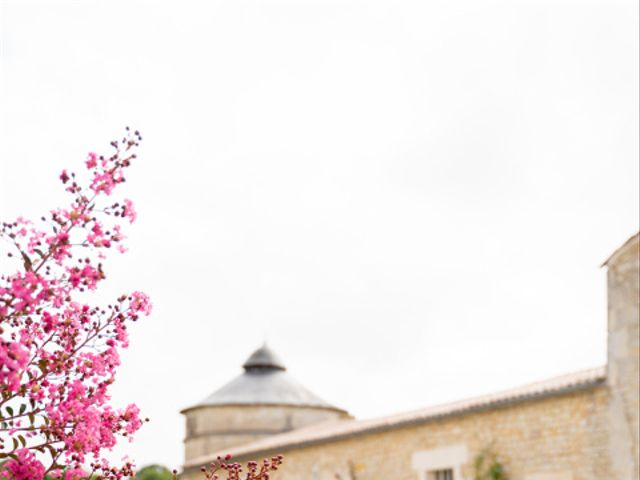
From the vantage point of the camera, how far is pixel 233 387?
31.6 metres

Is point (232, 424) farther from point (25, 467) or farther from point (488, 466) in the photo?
point (25, 467)

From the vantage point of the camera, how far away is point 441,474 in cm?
1438

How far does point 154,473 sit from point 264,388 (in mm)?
9033

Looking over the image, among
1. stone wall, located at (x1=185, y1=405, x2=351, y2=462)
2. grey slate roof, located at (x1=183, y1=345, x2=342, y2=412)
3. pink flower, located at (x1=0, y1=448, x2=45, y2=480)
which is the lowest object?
pink flower, located at (x1=0, y1=448, x2=45, y2=480)

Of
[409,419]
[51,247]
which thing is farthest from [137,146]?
[409,419]

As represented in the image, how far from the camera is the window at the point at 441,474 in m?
14.2

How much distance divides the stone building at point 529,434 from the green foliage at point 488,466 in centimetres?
3

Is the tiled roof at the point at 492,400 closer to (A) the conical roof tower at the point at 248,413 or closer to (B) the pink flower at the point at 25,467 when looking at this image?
(B) the pink flower at the point at 25,467

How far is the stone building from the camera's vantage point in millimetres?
11734

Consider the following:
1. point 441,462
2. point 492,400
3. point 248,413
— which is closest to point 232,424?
point 248,413

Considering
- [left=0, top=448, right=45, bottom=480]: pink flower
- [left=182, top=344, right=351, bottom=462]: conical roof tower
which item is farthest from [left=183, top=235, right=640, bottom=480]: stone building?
[left=182, top=344, right=351, bottom=462]: conical roof tower

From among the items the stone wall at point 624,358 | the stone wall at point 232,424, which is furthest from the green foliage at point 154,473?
the stone wall at point 624,358

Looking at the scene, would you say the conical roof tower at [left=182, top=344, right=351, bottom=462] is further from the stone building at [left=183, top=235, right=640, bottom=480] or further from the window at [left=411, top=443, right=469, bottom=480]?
the window at [left=411, top=443, right=469, bottom=480]

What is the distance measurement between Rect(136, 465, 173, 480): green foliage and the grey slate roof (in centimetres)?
683
